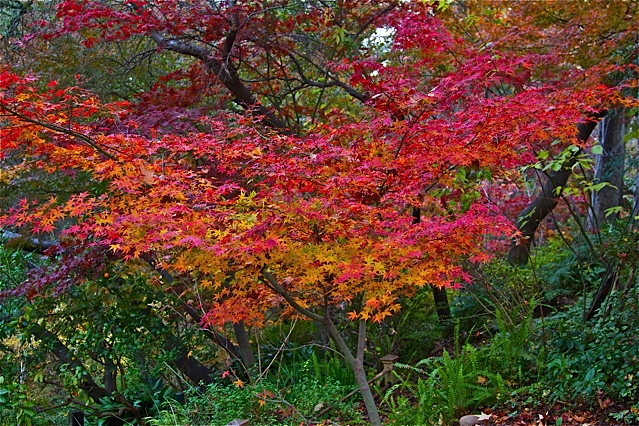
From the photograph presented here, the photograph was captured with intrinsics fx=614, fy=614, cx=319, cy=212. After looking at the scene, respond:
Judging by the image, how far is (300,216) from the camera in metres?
3.29

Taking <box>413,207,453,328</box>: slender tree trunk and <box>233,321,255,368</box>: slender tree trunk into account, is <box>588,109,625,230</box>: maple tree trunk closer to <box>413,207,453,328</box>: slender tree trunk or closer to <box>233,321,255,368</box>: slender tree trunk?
<box>413,207,453,328</box>: slender tree trunk

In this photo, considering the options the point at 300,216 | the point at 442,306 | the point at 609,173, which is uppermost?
the point at 300,216

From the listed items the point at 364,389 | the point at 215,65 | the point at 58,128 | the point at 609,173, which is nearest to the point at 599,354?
the point at 364,389

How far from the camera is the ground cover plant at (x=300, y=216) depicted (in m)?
3.47

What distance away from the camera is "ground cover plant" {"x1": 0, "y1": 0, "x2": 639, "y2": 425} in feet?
11.4

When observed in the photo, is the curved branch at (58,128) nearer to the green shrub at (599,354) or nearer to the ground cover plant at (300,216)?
the ground cover plant at (300,216)

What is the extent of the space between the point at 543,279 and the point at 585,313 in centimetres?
181

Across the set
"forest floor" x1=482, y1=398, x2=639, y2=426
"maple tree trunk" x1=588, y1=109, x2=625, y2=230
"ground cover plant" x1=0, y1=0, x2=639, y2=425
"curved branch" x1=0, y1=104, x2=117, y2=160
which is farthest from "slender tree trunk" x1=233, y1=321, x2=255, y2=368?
"maple tree trunk" x1=588, y1=109, x2=625, y2=230

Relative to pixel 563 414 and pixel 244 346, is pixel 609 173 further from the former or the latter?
pixel 244 346

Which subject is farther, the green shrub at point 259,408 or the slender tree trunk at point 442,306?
the slender tree trunk at point 442,306

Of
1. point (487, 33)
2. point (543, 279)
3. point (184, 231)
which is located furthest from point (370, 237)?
point (487, 33)

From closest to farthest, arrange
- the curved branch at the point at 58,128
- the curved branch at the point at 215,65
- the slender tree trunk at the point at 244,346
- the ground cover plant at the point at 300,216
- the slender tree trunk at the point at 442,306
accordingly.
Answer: the ground cover plant at the point at 300,216
the curved branch at the point at 58,128
the curved branch at the point at 215,65
the slender tree trunk at the point at 244,346
the slender tree trunk at the point at 442,306

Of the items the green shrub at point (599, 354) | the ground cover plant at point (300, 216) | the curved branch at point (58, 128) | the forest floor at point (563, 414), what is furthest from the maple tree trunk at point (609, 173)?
the curved branch at point (58, 128)

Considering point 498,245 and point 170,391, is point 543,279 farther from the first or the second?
point 170,391
